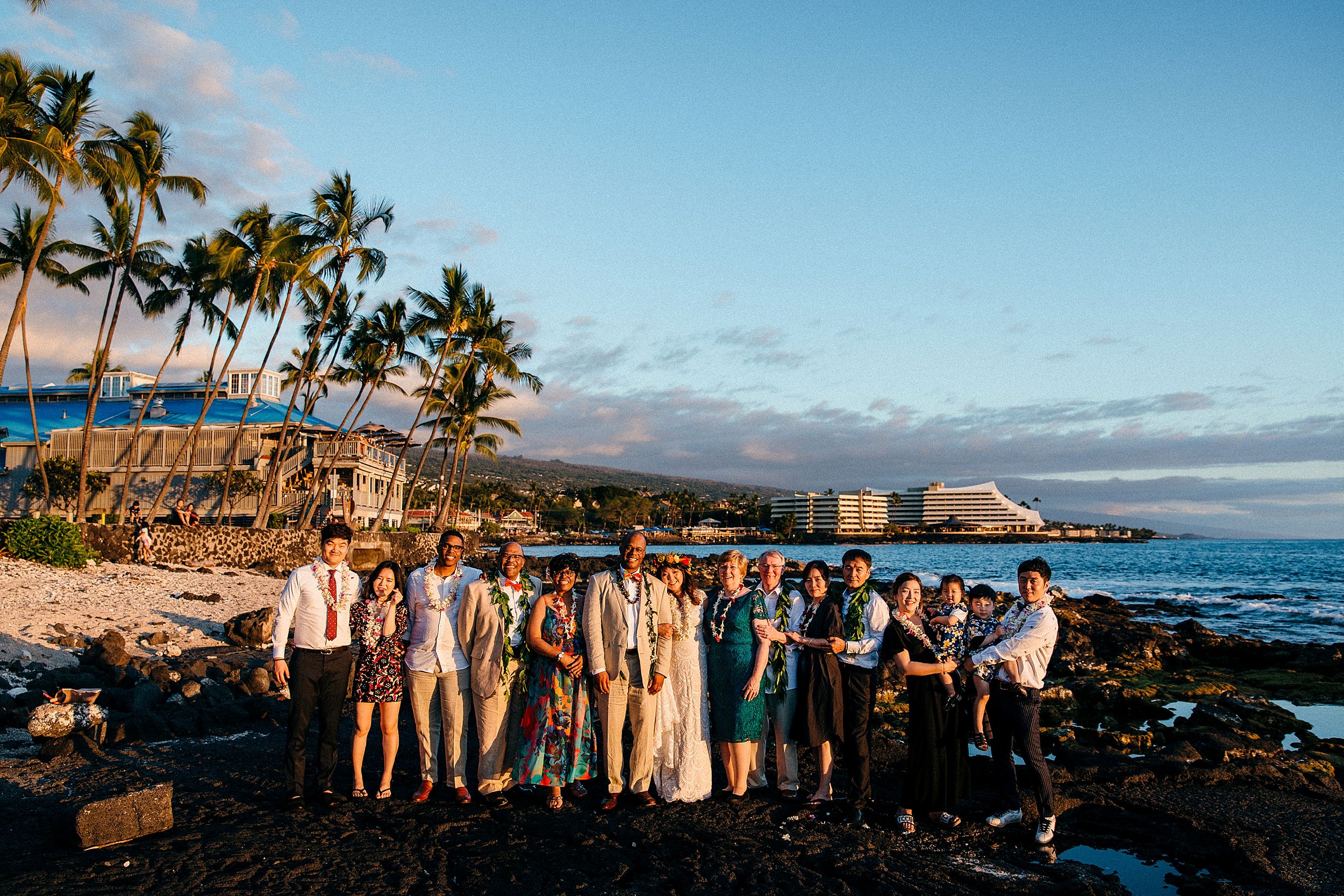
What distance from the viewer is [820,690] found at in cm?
587

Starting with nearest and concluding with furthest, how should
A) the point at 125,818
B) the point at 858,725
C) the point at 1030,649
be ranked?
the point at 125,818
the point at 1030,649
the point at 858,725

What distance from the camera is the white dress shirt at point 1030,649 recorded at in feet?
17.5

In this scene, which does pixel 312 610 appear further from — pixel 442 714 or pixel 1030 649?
pixel 1030 649

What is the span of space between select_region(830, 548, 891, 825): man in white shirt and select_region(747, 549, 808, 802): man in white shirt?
0.37 meters

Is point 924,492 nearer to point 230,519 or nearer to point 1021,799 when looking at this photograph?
point 230,519

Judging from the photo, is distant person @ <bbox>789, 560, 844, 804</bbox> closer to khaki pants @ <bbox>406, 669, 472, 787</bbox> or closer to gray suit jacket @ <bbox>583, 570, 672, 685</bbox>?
gray suit jacket @ <bbox>583, 570, 672, 685</bbox>

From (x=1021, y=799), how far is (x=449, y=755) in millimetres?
4021

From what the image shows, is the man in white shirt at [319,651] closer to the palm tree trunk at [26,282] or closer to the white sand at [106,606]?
the white sand at [106,606]

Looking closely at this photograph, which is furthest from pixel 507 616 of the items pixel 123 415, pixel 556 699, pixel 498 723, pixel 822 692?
pixel 123 415

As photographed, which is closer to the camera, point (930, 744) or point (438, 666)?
point (930, 744)

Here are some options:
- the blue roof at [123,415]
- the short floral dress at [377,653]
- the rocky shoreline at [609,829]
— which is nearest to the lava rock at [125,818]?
the rocky shoreline at [609,829]

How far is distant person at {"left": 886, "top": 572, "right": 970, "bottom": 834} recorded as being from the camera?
5.70 metres

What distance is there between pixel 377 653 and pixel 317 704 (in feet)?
1.89

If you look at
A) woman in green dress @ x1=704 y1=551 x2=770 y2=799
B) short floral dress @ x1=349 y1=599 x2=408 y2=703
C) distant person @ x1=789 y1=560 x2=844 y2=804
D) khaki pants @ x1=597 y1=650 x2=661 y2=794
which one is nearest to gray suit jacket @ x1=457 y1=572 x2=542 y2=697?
short floral dress @ x1=349 y1=599 x2=408 y2=703
